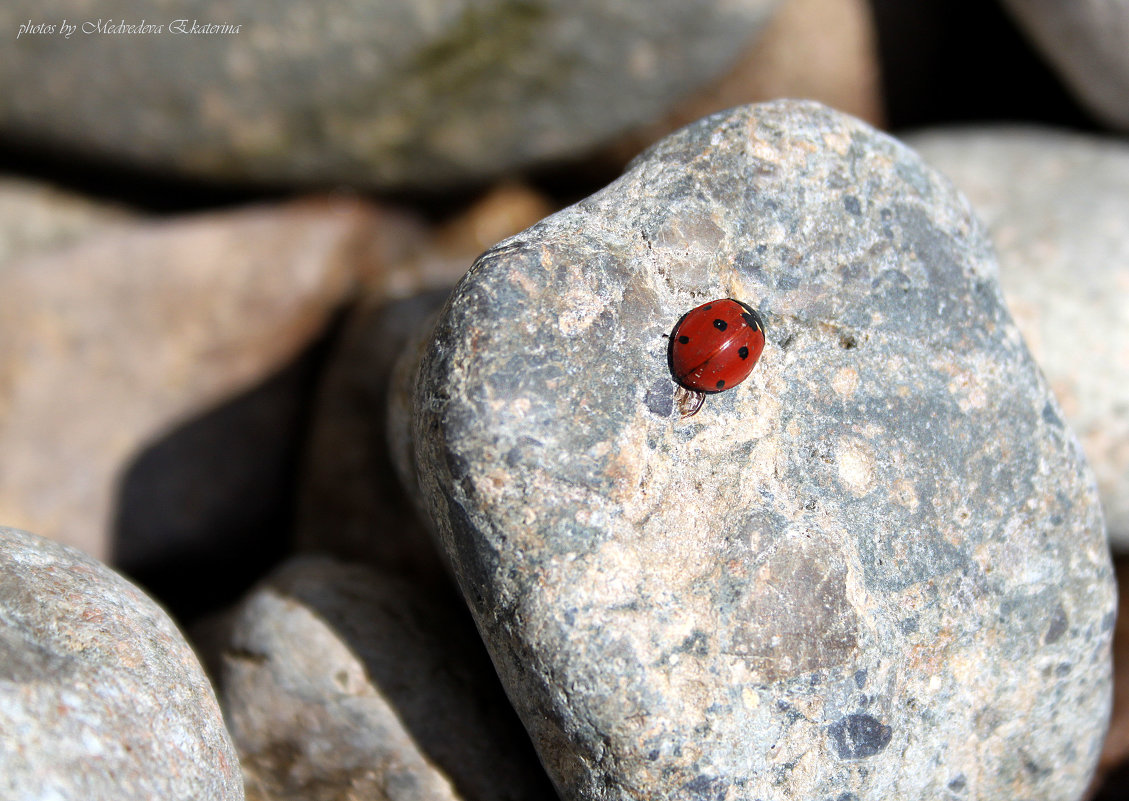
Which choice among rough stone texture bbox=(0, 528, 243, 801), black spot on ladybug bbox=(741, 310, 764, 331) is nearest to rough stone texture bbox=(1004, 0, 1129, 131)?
black spot on ladybug bbox=(741, 310, 764, 331)

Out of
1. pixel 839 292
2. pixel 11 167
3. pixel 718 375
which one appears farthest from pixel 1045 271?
pixel 11 167

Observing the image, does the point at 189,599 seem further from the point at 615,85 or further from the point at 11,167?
the point at 615,85

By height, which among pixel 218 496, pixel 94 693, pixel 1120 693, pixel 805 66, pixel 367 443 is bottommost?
pixel 94 693

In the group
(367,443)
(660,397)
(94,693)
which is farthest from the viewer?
(367,443)

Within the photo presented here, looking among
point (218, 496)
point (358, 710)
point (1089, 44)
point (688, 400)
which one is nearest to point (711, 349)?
point (688, 400)

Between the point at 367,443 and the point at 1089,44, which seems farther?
the point at 367,443

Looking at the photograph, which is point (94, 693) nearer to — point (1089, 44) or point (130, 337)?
point (130, 337)
